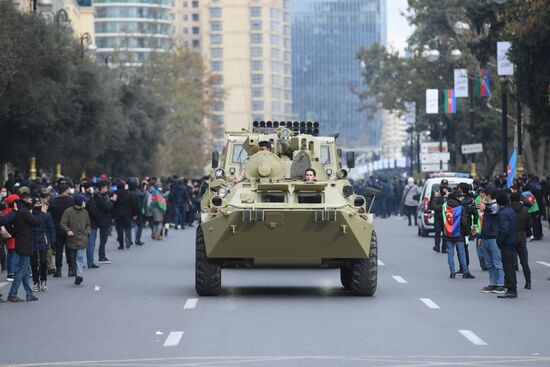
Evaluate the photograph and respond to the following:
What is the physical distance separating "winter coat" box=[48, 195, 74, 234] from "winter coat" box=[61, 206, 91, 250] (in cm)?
113

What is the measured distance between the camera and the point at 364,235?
837 inches

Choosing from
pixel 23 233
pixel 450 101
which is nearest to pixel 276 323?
pixel 23 233

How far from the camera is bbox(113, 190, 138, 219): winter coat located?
124ft

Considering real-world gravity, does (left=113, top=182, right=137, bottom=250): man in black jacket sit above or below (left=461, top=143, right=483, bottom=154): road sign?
below

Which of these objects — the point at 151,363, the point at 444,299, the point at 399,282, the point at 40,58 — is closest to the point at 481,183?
the point at 40,58

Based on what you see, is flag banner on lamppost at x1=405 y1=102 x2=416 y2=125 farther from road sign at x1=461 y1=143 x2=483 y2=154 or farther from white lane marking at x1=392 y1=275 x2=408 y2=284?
white lane marking at x1=392 y1=275 x2=408 y2=284

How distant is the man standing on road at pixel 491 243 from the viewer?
75.1ft

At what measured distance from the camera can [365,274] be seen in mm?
21625

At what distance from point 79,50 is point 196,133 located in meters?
51.5

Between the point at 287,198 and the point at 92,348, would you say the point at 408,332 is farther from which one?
the point at 287,198

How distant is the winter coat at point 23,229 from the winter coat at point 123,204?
16251 millimetres

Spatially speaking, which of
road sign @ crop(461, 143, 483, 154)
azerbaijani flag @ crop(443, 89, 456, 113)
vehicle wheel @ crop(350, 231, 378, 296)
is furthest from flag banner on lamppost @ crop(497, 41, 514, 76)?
vehicle wheel @ crop(350, 231, 378, 296)

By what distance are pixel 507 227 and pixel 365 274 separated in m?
2.09

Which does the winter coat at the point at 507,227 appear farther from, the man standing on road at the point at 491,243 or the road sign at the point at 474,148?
the road sign at the point at 474,148
